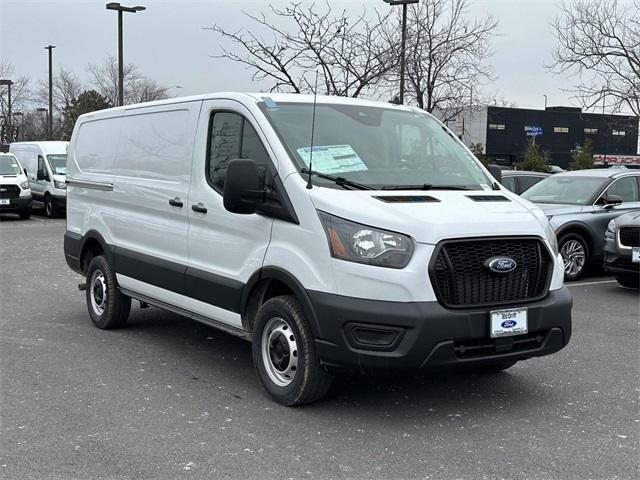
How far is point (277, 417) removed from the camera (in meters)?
4.76

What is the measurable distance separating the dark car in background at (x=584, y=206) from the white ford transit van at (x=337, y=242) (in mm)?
5719

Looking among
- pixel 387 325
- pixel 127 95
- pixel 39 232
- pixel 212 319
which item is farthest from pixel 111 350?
pixel 127 95

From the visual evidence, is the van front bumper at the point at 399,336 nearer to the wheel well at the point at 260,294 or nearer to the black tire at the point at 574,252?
the wheel well at the point at 260,294

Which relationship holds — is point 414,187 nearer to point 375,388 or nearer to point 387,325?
point 387,325

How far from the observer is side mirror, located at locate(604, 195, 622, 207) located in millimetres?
11266

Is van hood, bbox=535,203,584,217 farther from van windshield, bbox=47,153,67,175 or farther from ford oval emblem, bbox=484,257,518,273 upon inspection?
van windshield, bbox=47,153,67,175

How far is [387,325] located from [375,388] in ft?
3.91

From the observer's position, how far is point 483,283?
15.0 feet

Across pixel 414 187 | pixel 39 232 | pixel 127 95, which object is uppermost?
pixel 127 95

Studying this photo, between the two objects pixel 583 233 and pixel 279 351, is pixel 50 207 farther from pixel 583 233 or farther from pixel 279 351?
pixel 279 351

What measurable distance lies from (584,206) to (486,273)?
7450mm

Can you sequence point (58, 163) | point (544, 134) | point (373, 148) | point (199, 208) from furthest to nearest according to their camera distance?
point (544, 134), point (58, 163), point (199, 208), point (373, 148)

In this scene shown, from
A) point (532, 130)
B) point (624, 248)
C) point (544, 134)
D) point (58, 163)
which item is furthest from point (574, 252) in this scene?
point (544, 134)

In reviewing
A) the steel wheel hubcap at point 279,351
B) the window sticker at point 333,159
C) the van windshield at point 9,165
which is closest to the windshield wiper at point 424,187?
the window sticker at point 333,159
